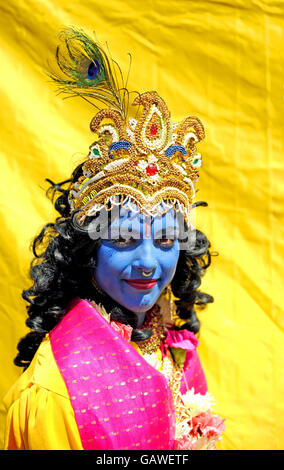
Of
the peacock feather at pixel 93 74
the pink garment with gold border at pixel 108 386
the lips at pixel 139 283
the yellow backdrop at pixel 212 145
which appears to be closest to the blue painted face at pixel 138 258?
the lips at pixel 139 283

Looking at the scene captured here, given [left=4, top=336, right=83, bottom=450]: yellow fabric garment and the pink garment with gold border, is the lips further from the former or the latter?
[left=4, top=336, right=83, bottom=450]: yellow fabric garment

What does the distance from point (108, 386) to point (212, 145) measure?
1.28 m

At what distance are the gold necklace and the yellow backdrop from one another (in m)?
0.63

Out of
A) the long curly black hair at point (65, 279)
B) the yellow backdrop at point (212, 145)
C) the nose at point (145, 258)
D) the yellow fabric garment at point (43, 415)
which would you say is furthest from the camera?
the yellow backdrop at point (212, 145)

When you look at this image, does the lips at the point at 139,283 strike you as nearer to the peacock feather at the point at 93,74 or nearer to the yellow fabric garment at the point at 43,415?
the yellow fabric garment at the point at 43,415

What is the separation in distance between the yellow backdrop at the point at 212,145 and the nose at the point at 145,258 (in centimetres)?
79

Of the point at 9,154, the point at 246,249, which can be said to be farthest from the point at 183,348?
the point at 9,154

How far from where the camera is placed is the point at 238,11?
104 inches

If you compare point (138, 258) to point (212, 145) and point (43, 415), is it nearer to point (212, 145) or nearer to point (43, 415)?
point (43, 415)

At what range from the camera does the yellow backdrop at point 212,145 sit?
247 cm

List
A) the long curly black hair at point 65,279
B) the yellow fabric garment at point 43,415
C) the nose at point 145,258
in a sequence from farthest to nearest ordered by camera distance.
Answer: the long curly black hair at point 65,279, the nose at point 145,258, the yellow fabric garment at point 43,415

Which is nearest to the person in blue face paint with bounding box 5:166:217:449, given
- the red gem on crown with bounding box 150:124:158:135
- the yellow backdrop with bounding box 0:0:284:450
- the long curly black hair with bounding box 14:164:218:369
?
the long curly black hair with bounding box 14:164:218:369

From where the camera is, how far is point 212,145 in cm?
270
